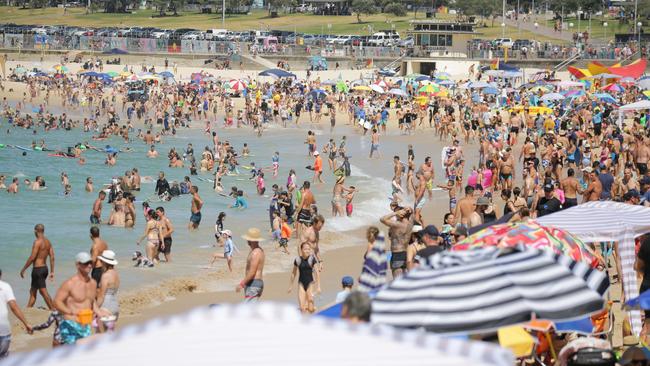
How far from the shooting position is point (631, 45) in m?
58.5

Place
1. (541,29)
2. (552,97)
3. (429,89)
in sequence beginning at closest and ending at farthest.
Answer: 1. (552,97)
2. (429,89)
3. (541,29)

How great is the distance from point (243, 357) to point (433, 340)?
77 cm

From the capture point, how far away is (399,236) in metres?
11.8

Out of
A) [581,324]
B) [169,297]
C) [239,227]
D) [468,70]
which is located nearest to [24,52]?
[468,70]

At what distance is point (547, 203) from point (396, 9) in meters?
75.8

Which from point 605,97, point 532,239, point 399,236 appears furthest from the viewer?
point 605,97

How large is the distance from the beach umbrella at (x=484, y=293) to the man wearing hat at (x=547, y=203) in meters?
7.00

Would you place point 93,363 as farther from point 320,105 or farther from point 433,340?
point 320,105

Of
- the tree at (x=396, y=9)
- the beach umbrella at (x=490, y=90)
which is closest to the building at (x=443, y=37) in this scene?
the beach umbrella at (x=490, y=90)

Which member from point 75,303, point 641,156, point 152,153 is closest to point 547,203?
point 75,303

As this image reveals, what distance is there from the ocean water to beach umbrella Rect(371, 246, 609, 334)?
8.73 metres

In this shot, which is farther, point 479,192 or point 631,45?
point 631,45

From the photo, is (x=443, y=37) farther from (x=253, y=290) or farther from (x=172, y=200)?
(x=253, y=290)

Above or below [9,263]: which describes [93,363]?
above
